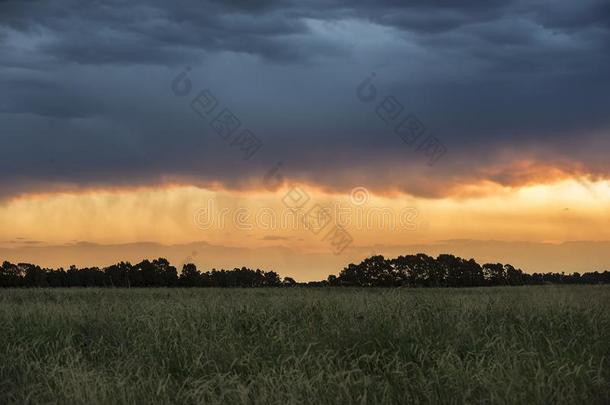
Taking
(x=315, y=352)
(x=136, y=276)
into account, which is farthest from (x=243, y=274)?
(x=315, y=352)

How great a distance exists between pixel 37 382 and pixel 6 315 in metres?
4.80

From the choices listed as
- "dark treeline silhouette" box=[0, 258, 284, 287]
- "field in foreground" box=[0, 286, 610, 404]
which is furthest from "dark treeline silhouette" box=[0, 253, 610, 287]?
"field in foreground" box=[0, 286, 610, 404]

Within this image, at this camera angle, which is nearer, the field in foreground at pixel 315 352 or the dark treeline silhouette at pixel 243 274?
the field in foreground at pixel 315 352

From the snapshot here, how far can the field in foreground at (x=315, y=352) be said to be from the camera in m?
8.25

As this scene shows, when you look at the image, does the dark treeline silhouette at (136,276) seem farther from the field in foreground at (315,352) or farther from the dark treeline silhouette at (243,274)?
the field in foreground at (315,352)

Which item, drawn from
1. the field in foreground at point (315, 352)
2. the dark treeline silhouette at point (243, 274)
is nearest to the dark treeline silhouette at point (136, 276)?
the dark treeline silhouette at point (243, 274)

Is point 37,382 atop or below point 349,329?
below

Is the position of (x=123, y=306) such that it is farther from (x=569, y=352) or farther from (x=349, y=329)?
(x=569, y=352)

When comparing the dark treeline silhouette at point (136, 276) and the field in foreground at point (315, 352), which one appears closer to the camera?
the field in foreground at point (315, 352)

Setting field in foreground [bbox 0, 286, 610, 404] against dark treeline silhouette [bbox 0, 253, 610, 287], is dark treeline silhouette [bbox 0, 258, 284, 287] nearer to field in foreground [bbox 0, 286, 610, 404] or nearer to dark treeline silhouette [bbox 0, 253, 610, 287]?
dark treeline silhouette [bbox 0, 253, 610, 287]

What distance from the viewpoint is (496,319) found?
1259 cm

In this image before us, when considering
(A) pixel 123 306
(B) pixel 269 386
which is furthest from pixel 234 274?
(B) pixel 269 386

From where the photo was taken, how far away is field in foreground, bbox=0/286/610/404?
825cm

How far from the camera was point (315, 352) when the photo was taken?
10297 millimetres
